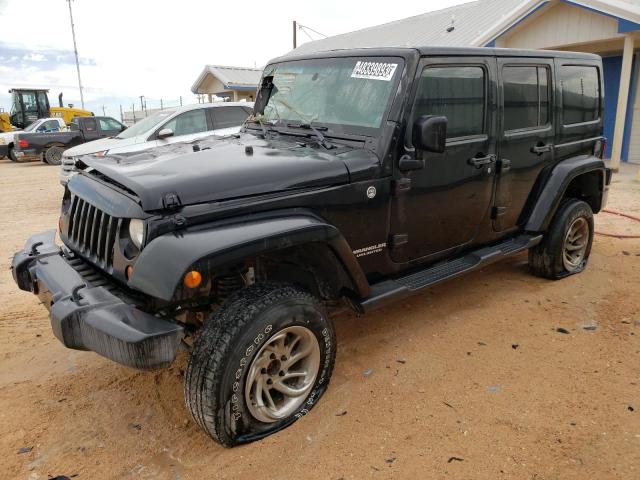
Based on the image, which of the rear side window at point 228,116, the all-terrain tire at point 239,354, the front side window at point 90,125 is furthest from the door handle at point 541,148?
the front side window at point 90,125

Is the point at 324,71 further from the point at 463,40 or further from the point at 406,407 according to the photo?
the point at 463,40

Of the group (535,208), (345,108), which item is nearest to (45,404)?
(345,108)

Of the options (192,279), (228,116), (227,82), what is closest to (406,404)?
(192,279)

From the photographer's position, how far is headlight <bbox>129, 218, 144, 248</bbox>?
2.41m

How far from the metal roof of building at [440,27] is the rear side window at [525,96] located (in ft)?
35.6

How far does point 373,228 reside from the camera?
3.12m

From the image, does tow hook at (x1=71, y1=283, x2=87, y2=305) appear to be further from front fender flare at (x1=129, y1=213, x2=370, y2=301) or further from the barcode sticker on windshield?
the barcode sticker on windshield

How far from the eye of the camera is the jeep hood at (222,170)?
8.10 feet

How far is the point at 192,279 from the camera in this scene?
2217 millimetres

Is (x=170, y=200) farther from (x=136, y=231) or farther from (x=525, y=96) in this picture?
(x=525, y=96)

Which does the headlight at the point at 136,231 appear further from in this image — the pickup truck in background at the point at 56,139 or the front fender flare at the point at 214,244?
the pickup truck in background at the point at 56,139

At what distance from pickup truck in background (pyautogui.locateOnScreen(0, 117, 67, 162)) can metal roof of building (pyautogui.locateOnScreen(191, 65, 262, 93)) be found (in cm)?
786

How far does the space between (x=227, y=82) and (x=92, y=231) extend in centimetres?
2168

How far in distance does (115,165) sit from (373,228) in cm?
159
